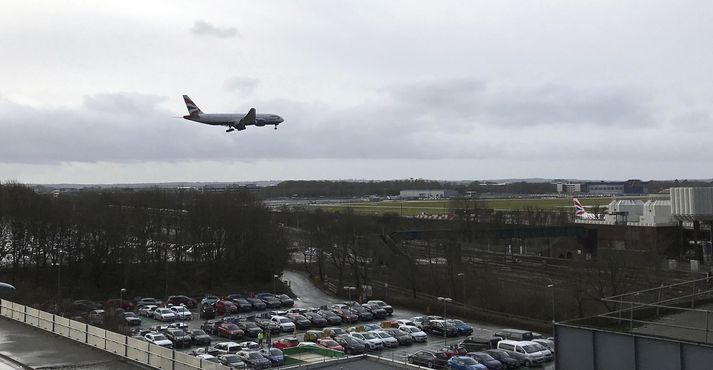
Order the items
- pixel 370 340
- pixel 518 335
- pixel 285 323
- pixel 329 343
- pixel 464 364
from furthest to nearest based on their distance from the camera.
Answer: pixel 285 323, pixel 518 335, pixel 370 340, pixel 329 343, pixel 464 364

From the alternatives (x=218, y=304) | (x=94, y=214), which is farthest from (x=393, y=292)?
(x=94, y=214)

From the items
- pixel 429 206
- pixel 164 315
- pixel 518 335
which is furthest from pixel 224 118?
pixel 429 206

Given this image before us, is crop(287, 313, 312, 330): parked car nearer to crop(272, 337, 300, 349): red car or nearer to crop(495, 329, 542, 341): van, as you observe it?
crop(272, 337, 300, 349): red car

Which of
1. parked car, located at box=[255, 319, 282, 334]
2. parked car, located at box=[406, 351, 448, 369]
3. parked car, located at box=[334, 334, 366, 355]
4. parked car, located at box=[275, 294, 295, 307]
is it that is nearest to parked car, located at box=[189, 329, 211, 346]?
parked car, located at box=[255, 319, 282, 334]

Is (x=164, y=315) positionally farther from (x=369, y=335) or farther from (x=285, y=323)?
(x=369, y=335)

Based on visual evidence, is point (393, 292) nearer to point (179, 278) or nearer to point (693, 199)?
point (179, 278)
